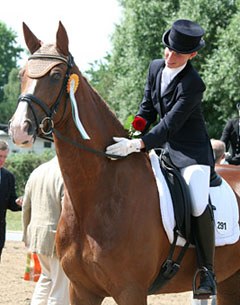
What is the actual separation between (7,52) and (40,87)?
88.4 meters

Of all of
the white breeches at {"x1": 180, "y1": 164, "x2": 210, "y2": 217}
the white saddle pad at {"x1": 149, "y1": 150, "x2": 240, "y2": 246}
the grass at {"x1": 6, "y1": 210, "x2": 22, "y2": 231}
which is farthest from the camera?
the grass at {"x1": 6, "y1": 210, "x2": 22, "y2": 231}

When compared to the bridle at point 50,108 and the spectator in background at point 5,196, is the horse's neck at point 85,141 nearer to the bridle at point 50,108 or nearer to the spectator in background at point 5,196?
the bridle at point 50,108

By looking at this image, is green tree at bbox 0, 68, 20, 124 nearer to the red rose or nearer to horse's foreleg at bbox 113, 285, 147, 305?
the red rose

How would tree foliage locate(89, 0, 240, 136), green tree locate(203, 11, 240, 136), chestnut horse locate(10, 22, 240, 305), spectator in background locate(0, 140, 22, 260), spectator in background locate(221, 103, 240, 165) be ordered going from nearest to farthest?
1. chestnut horse locate(10, 22, 240, 305)
2. spectator in background locate(0, 140, 22, 260)
3. spectator in background locate(221, 103, 240, 165)
4. green tree locate(203, 11, 240, 136)
5. tree foliage locate(89, 0, 240, 136)

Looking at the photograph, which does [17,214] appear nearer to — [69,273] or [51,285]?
[51,285]

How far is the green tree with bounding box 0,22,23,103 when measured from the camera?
8862 cm

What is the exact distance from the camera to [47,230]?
7.98m

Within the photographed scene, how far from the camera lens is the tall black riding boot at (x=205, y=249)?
5.54 meters

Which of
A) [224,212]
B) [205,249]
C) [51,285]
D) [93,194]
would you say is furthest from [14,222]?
[93,194]

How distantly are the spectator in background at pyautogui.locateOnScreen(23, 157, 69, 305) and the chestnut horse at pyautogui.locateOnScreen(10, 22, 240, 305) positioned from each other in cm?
247

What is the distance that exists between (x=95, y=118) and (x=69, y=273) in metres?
1.29

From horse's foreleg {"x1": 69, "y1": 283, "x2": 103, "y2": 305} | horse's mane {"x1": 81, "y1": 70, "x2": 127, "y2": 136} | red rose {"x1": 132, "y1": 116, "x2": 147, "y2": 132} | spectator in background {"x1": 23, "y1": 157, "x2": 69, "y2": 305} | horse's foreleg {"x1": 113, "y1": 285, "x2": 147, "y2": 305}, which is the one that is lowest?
spectator in background {"x1": 23, "y1": 157, "x2": 69, "y2": 305}

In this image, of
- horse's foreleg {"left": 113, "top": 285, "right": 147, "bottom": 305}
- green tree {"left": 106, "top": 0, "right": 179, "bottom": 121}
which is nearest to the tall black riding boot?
horse's foreleg {"left": 113, "top": 285, "right": 147, "bottom": 305}

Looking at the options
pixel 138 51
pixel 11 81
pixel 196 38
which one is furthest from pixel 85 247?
pixel 11 81
